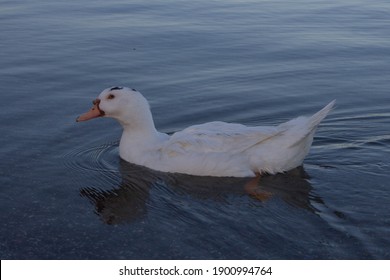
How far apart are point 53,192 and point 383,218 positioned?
354 cm

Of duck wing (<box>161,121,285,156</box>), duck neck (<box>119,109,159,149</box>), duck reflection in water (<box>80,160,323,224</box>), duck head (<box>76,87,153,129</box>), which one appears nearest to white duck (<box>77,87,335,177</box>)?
duck wing (<box>161,121,285,156</box>)

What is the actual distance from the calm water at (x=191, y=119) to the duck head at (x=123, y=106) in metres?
0.55

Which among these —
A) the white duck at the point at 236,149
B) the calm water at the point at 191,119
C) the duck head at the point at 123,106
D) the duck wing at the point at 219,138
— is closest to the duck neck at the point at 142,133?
the duck head at the point at 123,106

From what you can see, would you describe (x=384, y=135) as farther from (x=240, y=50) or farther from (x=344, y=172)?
(x=240, y=50)

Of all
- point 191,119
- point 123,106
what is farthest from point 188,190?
point 191,119

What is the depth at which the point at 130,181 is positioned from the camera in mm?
8812

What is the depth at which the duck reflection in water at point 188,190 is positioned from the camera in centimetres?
802

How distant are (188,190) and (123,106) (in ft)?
5.09

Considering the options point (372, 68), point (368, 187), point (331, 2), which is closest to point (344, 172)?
point (368, 187)

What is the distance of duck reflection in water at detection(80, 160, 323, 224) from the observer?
316 inches

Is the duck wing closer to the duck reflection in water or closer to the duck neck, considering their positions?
the duck reflection in water

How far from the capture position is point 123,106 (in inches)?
366

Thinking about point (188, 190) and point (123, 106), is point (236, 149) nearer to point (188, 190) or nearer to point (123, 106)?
point (188, 190)

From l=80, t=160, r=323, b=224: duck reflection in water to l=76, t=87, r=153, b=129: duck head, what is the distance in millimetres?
698
